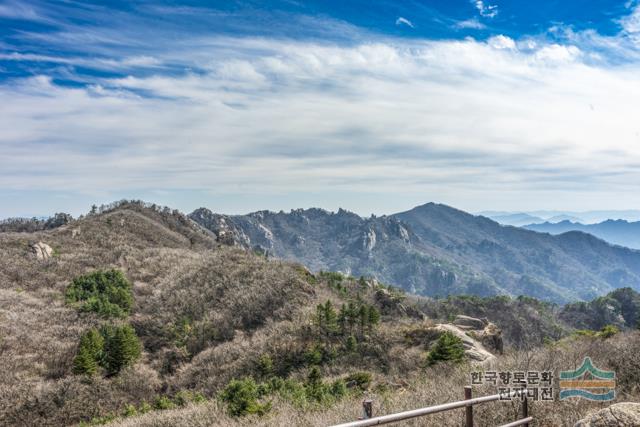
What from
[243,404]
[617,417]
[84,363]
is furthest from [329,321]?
[617,417]

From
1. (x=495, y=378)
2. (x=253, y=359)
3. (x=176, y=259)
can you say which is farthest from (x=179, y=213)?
(x=495, y=378)

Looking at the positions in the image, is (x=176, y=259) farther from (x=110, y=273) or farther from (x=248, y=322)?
(x=248, y=322)

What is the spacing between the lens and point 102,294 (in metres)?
59.0

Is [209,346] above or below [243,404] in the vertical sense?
below

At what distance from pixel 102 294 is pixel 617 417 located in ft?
210

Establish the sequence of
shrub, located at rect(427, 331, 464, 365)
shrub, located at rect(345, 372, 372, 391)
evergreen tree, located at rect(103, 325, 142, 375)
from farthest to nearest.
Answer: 1. evergreen tree, located at rect(103, 325, 142, 375)
2. shrub, located at rect(427, 331, 464, 365)
3. shrub, located at rect(345, 372, 372, 391)

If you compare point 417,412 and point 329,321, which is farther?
point 329,321

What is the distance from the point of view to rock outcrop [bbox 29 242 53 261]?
7406 cm

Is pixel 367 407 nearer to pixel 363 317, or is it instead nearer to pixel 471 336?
pixel 363 317

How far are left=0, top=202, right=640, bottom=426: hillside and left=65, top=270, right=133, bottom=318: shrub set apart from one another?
0.65 feet

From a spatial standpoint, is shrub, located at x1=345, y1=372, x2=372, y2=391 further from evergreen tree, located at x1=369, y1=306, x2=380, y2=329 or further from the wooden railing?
the wooden railing

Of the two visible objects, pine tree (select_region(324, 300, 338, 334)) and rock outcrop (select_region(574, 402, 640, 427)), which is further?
pine tree (select_region(324, 300, 338, 334))

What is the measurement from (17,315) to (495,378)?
55125 mm

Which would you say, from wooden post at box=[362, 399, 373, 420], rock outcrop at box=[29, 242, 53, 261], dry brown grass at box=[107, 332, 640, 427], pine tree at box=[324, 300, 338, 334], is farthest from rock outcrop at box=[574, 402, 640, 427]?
rock outcrop at box=[29, 242, 53, 261]
